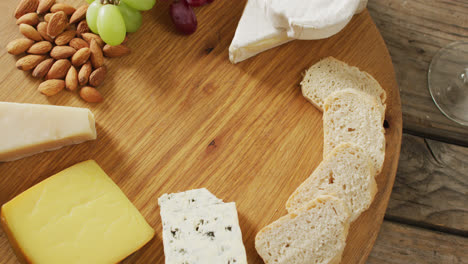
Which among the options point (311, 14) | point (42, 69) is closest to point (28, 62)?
point (42, 69)

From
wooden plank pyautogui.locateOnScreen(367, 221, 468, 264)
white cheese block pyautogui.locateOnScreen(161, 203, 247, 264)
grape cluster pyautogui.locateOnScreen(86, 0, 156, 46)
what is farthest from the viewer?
wooden plank pyautogui.locateOnScreen(367, 221, 468, 264)

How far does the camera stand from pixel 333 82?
1339mm

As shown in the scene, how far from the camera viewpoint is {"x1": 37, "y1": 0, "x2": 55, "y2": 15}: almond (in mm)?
1332

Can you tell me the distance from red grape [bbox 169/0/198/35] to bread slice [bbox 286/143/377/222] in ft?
2.02

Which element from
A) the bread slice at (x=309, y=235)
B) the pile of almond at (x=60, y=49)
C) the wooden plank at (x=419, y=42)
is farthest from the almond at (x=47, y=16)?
the wooden plank at (x=419, y=42)

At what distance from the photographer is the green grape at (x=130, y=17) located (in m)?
1.30

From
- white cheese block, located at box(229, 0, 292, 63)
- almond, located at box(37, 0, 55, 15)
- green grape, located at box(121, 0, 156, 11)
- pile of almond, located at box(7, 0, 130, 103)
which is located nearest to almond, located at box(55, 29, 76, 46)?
pile of almond, located at box(7, 0, 130, 103)

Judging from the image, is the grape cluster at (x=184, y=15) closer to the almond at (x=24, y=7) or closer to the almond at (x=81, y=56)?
the almond at (x=81, y=56)

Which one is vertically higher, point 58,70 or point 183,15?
point 183,15

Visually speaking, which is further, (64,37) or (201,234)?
(64,37)

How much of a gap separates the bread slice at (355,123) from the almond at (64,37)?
84 centimetres

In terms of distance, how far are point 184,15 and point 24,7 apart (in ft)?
1.71

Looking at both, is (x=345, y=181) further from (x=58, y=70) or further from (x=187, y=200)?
(x=58, y=70)

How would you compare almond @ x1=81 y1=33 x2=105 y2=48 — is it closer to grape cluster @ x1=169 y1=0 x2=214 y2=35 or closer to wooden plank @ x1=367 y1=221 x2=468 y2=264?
grape cluster @ x1=169 y1=0 x2=214 y2=35
